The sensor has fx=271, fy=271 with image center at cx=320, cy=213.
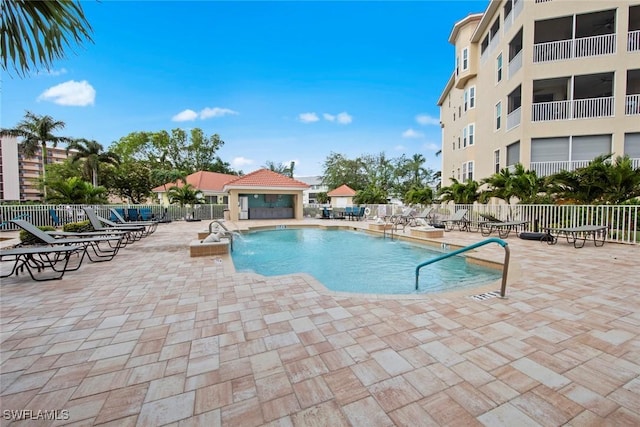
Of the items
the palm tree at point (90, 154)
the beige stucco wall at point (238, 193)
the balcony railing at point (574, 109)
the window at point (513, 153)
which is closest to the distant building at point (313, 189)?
the palm tree at point (90, 154)

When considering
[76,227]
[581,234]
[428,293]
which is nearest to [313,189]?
[76,227]

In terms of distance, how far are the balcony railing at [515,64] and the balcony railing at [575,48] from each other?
2.01 feet

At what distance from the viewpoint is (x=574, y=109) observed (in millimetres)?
12430

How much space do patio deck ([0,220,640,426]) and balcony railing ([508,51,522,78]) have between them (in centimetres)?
1328

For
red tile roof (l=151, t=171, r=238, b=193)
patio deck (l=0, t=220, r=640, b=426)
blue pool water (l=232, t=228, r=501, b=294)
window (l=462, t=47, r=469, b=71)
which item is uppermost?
window (l=462, t=47, r=469, b=71)

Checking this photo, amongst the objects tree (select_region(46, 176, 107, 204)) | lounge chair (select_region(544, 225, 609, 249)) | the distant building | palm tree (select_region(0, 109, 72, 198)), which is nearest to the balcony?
lounge chair (select_region(544, 225, 609, 249))

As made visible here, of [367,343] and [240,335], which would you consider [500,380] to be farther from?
[240,335]

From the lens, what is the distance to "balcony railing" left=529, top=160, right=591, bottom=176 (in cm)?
1241

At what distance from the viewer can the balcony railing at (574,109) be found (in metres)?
12.1

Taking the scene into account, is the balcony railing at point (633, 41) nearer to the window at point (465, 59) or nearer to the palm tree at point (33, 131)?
the window at point (465, 59)

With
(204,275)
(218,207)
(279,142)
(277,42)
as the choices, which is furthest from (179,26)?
(279,142)

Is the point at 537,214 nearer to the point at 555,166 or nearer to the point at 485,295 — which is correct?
the point at 555,166

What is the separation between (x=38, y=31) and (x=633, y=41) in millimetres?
19686

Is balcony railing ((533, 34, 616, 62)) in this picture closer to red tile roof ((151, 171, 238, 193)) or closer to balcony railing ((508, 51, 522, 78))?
balcony railing ((508, 51, 522, 78))
